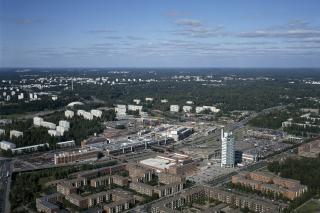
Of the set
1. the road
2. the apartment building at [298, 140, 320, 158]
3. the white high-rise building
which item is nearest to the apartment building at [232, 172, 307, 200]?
the white high-rise building

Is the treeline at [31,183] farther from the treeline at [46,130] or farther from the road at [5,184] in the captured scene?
the treeline at [46,130]

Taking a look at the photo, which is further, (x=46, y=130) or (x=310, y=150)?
(x=46, y=130)

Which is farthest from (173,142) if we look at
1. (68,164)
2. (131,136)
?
(68,164)

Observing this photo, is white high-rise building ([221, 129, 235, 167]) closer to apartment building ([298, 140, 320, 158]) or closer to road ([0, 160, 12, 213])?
apartment building ([298, 140, 320, 158])

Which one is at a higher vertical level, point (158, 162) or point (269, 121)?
point (269, 121)

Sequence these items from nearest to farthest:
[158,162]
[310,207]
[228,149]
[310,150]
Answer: [310,207] < [228,149] < [158,162] < [310,150]

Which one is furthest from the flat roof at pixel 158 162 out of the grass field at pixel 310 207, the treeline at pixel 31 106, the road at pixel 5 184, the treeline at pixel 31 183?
the treeline at pixel 31 106

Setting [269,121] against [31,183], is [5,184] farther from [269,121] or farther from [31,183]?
[269,121]

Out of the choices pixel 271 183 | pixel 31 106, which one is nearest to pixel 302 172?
pixel 271 183

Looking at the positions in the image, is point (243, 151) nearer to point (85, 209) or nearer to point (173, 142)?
point (173, 142)
